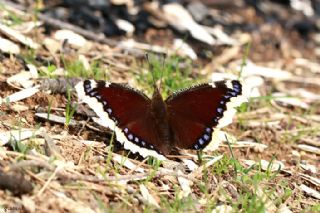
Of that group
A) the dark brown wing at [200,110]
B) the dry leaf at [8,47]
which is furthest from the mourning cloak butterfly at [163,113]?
the dry leaf at [8,47]

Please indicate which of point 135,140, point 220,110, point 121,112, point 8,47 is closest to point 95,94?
point 121,112

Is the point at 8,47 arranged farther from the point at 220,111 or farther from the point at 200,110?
the point at 220,111

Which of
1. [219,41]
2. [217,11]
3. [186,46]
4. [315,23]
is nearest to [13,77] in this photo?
[186,46]

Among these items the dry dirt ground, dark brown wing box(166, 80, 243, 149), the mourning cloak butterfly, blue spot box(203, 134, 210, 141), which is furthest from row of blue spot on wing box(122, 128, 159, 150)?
blue spot box(203, 134, 210, 141)

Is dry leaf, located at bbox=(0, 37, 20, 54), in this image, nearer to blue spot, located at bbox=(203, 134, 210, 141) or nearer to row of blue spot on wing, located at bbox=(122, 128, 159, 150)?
row of blue spot on wing, located at bbox=(122, 128, 159, 150)

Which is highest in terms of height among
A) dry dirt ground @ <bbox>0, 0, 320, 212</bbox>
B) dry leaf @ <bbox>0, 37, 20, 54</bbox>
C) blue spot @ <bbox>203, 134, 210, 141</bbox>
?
dry leaf @ <bbox>0, 37, 20, 54</bbox>

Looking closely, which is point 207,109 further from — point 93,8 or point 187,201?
point 93,8

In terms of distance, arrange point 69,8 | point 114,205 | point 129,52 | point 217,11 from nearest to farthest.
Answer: point 114,205
point 129,52
point 69,8
point 217,11
